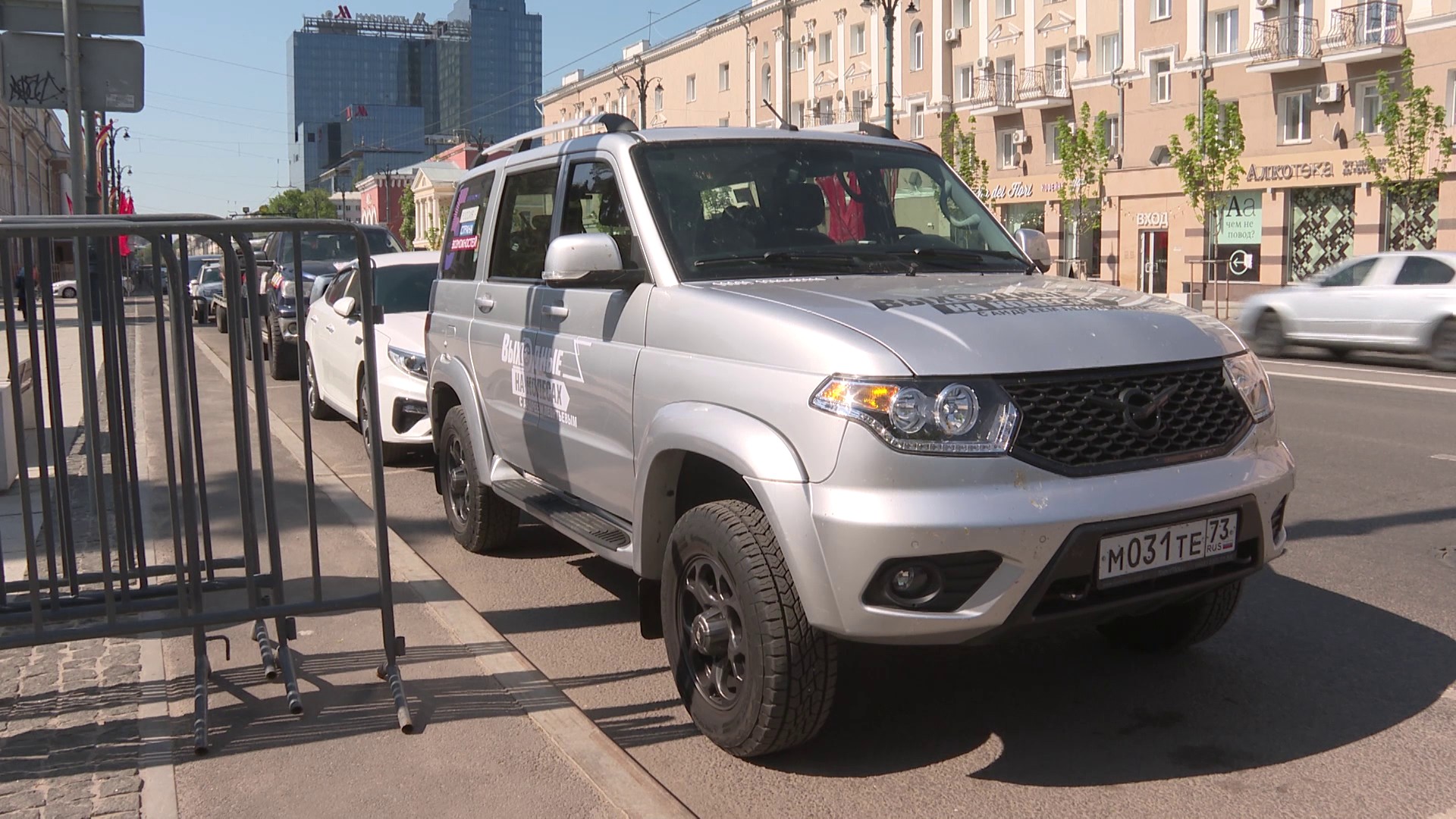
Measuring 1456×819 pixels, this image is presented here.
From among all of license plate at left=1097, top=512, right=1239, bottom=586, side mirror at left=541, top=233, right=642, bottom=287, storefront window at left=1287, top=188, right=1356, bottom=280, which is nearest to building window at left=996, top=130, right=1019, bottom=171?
storefront window at left=1287, top=188, right=1356, bottom=280

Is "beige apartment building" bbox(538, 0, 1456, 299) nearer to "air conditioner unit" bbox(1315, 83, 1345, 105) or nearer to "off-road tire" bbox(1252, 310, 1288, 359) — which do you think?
"air conditioner unit" bbox(1315, 83, 1345, 105)

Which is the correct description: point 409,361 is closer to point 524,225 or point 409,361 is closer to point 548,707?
point 524,225

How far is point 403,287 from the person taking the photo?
35.2ft

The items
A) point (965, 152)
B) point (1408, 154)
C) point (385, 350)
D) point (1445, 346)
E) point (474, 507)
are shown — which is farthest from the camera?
point (965, 152)

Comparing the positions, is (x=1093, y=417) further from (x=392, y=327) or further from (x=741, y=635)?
(x=392, y=327)

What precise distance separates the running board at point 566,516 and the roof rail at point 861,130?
1877 mm

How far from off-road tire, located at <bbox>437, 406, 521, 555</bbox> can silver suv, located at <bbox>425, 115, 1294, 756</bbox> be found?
41.6 inches

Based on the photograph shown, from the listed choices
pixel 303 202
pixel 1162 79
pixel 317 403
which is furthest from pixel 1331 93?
pixel 303 202

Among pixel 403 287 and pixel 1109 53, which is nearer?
pixel 403 287

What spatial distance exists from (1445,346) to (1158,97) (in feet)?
88.8

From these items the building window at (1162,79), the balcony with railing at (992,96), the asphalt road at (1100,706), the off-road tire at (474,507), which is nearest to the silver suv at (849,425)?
→ the asphalt road at (1100,706)

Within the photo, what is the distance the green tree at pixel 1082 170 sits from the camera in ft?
135

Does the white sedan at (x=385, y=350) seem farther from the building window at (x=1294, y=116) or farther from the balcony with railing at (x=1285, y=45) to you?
the building window at (x=1294, y=116)

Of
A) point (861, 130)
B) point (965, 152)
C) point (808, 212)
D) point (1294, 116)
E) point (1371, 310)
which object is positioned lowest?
point (1371, 310)
